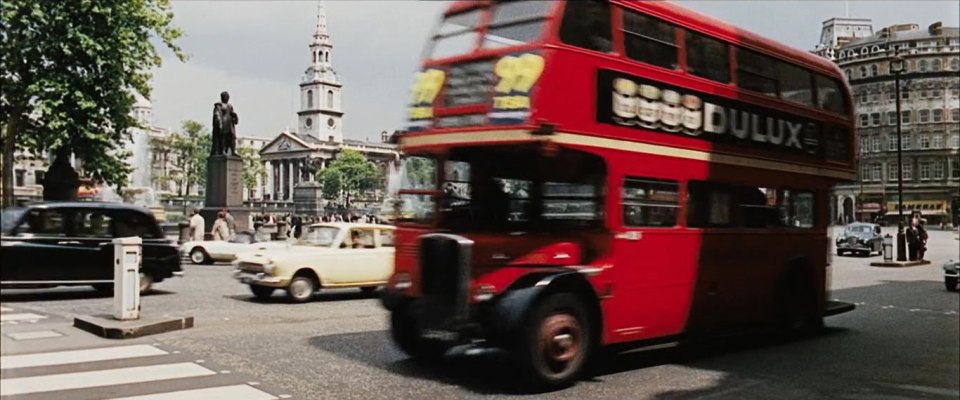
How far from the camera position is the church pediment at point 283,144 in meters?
2.81

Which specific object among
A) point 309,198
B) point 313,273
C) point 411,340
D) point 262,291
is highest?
point 309,198

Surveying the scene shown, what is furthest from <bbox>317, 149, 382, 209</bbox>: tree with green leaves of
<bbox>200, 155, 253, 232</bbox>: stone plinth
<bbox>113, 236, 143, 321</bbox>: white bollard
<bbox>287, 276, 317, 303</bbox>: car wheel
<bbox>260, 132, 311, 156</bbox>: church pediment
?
<bbox>287, 276, 317, 303</bbox>: car wheel

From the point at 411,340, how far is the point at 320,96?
322 cm

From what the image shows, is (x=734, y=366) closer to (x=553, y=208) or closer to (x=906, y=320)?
(x=553, y=208)

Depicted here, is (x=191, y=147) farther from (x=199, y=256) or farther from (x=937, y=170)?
(x=937, y=170)

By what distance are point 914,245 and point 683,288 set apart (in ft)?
6.91

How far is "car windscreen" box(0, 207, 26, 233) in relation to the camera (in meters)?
2.71

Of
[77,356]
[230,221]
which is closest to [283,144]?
[230,221]

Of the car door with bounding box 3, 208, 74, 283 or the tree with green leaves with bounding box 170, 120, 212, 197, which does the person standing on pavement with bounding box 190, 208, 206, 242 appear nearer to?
the tree with green leaves with bounding box 170, 120, 212, 197

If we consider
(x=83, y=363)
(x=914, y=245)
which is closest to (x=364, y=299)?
(x=83, y=363)

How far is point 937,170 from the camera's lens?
179 inches

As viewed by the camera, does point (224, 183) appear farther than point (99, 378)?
No

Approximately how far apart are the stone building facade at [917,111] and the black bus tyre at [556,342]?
1933 mm

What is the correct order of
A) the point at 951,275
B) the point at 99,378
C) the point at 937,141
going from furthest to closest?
the point at 951,275 < the point at 99,378 < the point at 937,141
